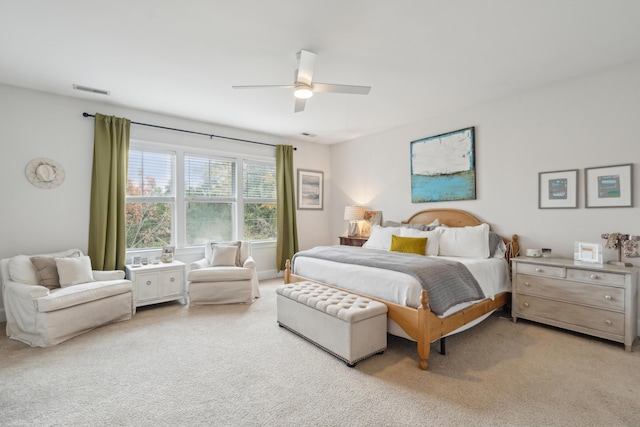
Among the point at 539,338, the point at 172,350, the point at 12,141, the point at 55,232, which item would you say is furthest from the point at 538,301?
the point at 12,141

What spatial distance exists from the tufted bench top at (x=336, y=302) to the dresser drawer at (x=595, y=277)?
1982mm

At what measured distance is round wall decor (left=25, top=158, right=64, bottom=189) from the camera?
369cm

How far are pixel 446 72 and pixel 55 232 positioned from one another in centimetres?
500

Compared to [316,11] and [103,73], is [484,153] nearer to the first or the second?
[316,11]

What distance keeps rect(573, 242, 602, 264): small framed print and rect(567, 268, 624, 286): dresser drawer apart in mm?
234

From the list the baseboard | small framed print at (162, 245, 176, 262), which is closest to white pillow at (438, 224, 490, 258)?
the baseboard

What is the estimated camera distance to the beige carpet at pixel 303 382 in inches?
73.4

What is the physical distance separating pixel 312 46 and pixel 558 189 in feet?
10.4

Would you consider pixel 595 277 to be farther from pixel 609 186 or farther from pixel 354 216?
pixel 354 216

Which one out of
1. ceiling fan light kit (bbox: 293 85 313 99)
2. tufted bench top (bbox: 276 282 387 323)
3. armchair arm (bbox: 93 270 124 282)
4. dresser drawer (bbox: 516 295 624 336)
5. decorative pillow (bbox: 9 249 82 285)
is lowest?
dresser drawer (bbox: 516 295 624 336)

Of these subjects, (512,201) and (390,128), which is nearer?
(512,201)

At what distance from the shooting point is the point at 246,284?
13.6 ft

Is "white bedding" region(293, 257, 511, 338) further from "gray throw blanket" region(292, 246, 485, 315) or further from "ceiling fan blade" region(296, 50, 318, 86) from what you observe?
"ceiling fan blade" region(296, 50, 318, 86)

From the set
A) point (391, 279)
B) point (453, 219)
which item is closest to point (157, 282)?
point (391, 279)
